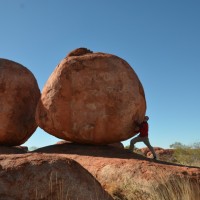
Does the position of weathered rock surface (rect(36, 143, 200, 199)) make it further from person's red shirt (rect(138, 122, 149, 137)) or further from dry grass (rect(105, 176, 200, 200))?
person's red shirt (rect(138, 122, 149, 137))

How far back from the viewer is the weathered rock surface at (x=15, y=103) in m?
12.5

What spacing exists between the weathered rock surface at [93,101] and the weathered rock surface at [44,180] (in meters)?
5.51

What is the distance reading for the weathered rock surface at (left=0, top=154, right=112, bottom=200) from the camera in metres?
4.62

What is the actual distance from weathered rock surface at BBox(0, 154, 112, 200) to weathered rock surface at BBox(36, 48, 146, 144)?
551 cm

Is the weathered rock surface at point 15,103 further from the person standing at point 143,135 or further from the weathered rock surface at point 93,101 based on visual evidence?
the person standing at point 143,135

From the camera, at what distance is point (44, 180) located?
15.5 ft

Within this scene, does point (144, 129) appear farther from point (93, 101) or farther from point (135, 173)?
point (135, 173)

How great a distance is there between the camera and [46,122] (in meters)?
11.2

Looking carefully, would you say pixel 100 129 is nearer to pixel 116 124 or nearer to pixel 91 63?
pixel 116 124

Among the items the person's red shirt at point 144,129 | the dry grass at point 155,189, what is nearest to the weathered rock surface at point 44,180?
the dry grass at point 155,189

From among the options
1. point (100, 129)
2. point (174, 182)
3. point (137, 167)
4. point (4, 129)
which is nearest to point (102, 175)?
point (137, 167)

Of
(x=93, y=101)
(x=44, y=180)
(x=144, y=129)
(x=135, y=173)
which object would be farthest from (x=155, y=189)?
(x=93, y=101)

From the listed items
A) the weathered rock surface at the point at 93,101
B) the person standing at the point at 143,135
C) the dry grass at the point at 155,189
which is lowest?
the dry grass at the point at 155,189

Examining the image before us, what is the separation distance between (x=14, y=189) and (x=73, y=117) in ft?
20.2
